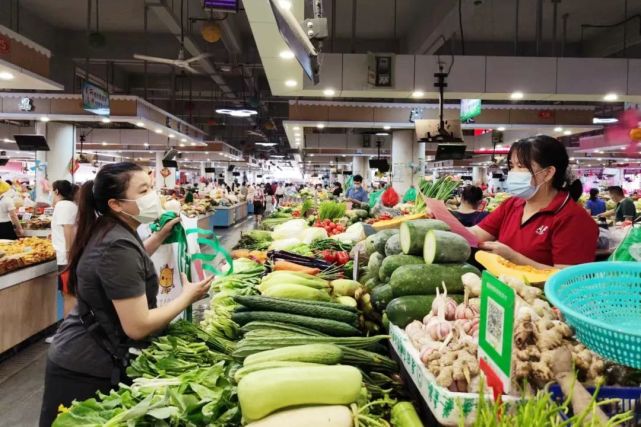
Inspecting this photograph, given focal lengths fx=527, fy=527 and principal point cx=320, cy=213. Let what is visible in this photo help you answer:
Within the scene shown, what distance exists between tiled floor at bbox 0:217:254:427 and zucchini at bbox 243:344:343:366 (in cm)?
362

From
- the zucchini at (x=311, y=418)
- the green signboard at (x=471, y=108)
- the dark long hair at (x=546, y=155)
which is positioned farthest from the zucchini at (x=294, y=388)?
the green signboard at (x=471, y=108)

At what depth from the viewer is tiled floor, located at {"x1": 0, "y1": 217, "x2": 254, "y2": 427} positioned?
4.55m

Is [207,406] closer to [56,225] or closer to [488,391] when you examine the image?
[488,391]

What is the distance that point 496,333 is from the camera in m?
1.37

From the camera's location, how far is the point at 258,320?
2.33 meters

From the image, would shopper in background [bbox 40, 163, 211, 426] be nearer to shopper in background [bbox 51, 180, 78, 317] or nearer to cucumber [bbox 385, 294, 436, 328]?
cucumber [bbox 385, 294, 436, 328]

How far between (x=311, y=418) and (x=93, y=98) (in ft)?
31.2

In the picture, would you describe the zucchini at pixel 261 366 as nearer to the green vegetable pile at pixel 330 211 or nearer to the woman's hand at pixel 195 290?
the woman's hand at pixel 195 290

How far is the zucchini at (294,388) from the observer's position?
5.23 feet

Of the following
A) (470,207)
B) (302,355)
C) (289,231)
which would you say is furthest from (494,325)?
(470,207)

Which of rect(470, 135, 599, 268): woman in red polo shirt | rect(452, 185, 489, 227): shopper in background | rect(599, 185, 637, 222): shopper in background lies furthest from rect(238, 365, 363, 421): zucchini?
rect(599, 185, 637, 222): shopper in background

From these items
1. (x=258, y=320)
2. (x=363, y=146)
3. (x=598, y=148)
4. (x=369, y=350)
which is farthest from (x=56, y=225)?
(x=598, y=148)

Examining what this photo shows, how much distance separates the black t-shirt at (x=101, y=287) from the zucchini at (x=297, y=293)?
0.66 metres

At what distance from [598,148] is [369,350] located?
70.8 feet
